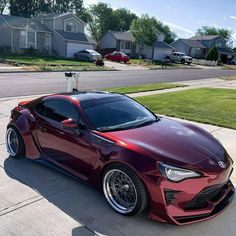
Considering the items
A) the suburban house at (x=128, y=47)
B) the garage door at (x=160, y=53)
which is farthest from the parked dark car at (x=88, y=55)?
the garage door at (x=160, y=53)

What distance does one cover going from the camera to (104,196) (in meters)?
4.36

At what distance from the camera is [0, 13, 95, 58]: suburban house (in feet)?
140

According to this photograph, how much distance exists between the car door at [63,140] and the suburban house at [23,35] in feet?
131

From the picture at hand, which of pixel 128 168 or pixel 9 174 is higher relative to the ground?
pixel 128 168

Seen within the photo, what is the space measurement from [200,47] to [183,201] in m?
76.9

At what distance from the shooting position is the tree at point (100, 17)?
233 feet

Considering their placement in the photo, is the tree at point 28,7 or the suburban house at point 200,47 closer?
the tree at point 28,7

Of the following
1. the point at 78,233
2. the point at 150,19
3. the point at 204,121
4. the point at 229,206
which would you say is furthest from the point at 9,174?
the point at 150,19

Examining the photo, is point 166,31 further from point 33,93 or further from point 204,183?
point 204,183

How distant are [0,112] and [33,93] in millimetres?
4196

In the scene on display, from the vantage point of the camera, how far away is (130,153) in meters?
3.86

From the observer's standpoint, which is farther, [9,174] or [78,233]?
[9,174]

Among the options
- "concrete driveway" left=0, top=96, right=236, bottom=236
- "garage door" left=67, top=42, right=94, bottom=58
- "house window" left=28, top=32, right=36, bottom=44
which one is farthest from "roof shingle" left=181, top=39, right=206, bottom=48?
"concrete driveway" left=0, top=96, right=236, bottom=236

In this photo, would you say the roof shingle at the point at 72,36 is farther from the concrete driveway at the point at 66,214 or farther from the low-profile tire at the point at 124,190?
the low-profile tire at the point at 124,190
